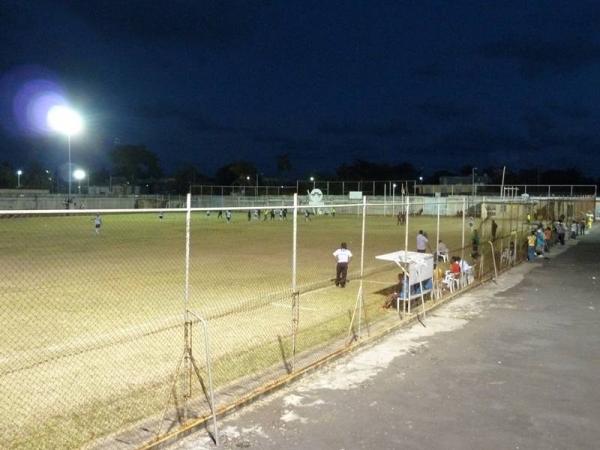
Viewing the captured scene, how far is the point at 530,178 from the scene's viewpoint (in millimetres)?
134125

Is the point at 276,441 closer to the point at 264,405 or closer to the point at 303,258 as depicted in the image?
the point at 264,405

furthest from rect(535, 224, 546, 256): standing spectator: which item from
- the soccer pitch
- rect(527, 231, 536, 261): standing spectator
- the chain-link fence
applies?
the soccer pitch

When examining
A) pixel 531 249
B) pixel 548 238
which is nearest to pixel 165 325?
pixel 531 249

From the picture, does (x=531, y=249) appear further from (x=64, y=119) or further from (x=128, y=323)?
(x=64, y=119)

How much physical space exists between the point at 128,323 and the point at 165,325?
0.79 m

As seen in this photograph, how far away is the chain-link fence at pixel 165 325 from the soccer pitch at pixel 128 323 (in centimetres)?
3

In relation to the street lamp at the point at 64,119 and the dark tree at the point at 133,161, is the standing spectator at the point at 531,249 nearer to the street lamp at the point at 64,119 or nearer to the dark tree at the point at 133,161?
the street lamp at the point at 64,119

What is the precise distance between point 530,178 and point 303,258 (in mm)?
123634

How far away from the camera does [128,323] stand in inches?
454

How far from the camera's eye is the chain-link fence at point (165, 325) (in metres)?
6.73

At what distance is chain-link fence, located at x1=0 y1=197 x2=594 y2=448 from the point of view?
6733 millimetres

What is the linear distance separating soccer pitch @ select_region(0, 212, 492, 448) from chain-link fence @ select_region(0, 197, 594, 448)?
33 mm

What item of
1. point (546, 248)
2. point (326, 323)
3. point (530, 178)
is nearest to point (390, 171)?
point (530, 178)

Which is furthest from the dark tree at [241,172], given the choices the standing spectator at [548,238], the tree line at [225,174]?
the standing spectator at [548,238]
